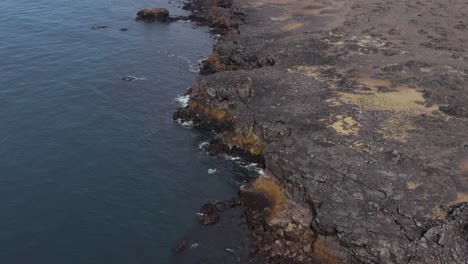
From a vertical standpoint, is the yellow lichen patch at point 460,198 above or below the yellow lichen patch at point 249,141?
above

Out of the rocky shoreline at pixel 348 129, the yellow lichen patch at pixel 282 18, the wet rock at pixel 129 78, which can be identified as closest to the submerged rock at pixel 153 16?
the rocky shoreline at pixel 348 129

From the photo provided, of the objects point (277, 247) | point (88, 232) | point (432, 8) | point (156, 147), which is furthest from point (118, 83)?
point (432, 8)

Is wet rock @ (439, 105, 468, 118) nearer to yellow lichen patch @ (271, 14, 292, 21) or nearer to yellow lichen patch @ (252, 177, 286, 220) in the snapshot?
yellow lichen patch @ (252, 177, 286, 220)

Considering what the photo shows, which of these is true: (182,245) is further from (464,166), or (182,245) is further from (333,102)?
(464,166)

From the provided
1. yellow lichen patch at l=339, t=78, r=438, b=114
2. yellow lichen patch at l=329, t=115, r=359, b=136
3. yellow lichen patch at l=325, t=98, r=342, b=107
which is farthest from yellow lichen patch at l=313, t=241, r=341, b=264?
yellow lichen patch at l=339, t=78, r=438, b=114

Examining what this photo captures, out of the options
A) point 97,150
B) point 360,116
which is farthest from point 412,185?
point 97,150

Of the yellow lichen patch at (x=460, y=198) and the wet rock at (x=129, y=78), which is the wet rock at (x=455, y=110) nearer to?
the yellow lichen patch at (x=460, y=198)

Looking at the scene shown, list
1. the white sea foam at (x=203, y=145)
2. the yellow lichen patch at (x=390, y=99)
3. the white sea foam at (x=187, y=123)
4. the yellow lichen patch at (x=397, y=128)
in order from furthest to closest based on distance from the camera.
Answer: the white sea foam at (x=187, y=123) < the white sea foam at (x=203, y=145) < the yellow lichen patch at (x=390, y=99) < the yellow lichen patch at (x=397, y=128)
